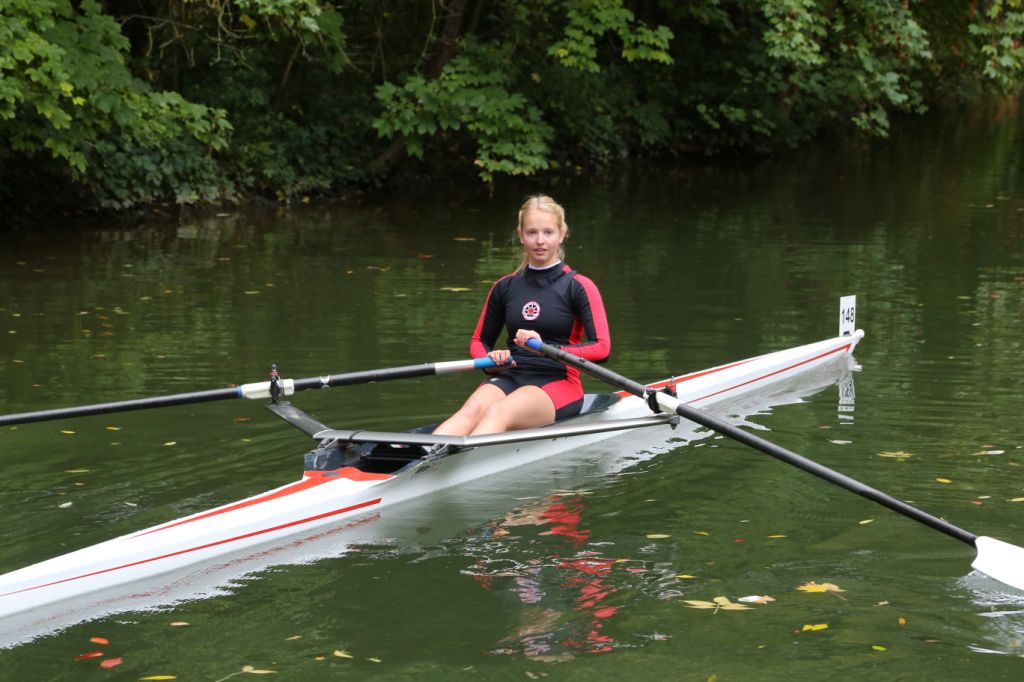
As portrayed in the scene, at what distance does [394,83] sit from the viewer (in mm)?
22062

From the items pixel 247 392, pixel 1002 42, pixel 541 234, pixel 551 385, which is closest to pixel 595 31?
pixel 1002 42

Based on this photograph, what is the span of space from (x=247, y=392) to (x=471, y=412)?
3.91 ft

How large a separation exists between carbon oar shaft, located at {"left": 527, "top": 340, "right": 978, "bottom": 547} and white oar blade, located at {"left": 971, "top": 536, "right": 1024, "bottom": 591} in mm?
64

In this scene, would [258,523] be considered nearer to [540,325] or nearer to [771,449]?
[540,325]

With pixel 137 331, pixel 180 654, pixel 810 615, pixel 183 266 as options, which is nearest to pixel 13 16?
pixel 183 266

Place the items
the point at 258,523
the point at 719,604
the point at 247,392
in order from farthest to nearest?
the point at 247,392, the point at 258,523, the point at 719,604

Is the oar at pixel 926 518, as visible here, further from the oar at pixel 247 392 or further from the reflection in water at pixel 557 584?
the oar at pixel 247 392

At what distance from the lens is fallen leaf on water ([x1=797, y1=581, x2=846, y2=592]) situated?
5465 millimetres

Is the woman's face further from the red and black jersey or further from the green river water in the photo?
the green river water

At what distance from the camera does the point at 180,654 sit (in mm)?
4969

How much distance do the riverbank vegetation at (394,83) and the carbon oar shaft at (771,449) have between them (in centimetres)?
870

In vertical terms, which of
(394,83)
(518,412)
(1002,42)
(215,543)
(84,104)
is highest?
(1002,42)

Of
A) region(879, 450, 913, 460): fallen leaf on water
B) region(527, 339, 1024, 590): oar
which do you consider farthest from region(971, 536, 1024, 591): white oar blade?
region(879, 450, 913, 460): fallen leaf on water

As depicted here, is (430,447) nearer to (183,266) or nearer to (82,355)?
(82,355)
